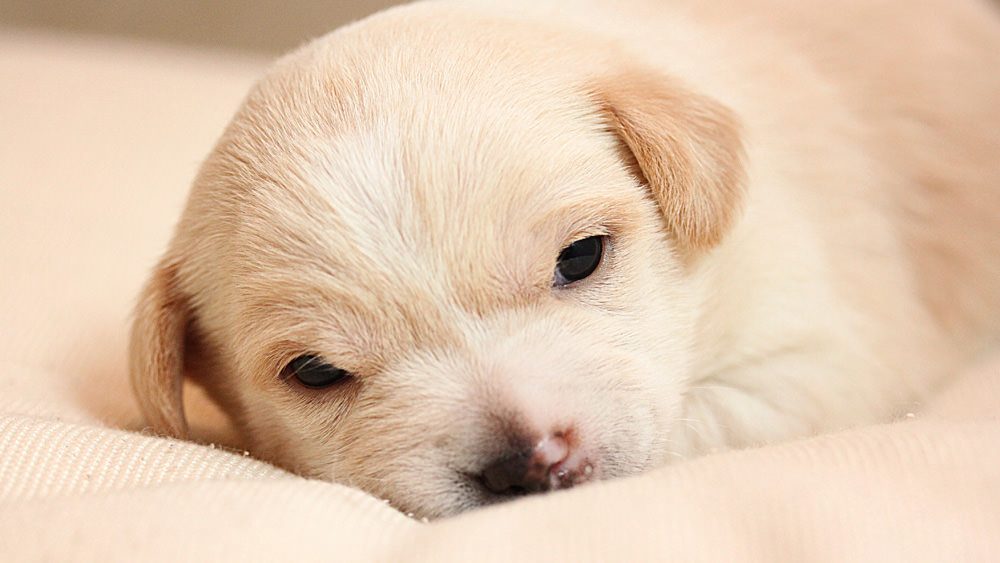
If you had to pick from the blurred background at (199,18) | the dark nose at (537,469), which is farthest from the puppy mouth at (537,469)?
the blurred background at (199,18)

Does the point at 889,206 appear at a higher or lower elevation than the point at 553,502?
lower

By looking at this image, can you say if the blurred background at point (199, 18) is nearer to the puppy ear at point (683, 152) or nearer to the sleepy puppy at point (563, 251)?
the sleepy puppy at point (563, 251)

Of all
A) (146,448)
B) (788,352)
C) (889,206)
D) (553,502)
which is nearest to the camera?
(553,502)

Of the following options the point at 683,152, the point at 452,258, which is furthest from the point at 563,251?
the point at 683,152

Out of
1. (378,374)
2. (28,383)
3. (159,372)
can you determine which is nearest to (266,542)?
(378,374)

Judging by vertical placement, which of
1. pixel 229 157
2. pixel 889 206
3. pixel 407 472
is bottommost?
pixel 889 206

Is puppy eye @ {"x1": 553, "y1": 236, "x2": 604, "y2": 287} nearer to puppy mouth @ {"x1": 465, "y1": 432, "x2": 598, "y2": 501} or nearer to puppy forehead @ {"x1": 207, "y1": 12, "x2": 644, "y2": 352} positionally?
puppy forehead @ {"x1": 207, "y1": 12, "x2": 644, "y2": 352}

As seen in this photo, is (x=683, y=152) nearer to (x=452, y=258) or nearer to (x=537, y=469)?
(x=452, y=258)

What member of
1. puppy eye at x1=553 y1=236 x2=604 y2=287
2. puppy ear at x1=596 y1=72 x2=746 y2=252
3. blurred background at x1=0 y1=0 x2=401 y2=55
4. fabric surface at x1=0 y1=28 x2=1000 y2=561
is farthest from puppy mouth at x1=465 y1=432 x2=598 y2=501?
blurred background at x1=0 y1=0 x2=401 y2=55

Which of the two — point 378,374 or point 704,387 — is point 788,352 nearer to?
point 704,387
